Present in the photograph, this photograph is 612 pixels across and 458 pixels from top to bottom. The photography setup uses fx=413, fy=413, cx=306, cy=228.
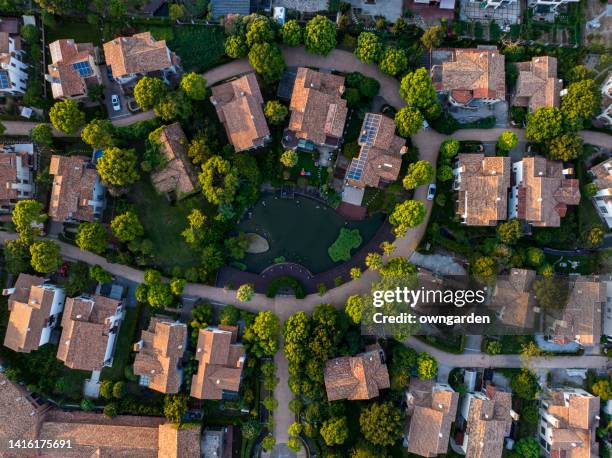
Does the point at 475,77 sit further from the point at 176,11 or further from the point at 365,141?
the point at 176,11

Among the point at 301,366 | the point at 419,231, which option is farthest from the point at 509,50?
the point at 301,366

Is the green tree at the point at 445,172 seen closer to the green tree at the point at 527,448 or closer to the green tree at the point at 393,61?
the green tree at the point at 393,61

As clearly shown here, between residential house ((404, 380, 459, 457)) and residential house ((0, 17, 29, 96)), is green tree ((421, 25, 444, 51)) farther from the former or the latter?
residential house ((0, 17, 29, 96))

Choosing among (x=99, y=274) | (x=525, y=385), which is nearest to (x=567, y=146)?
(x=525, y=385)

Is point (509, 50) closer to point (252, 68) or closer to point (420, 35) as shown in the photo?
point (420, 35)

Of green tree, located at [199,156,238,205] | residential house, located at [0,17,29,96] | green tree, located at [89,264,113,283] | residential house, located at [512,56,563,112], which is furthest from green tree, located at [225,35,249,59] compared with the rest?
residential house, located at [512,56,563,112]

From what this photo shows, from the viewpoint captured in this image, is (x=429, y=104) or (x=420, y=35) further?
(x=420, y=35)
